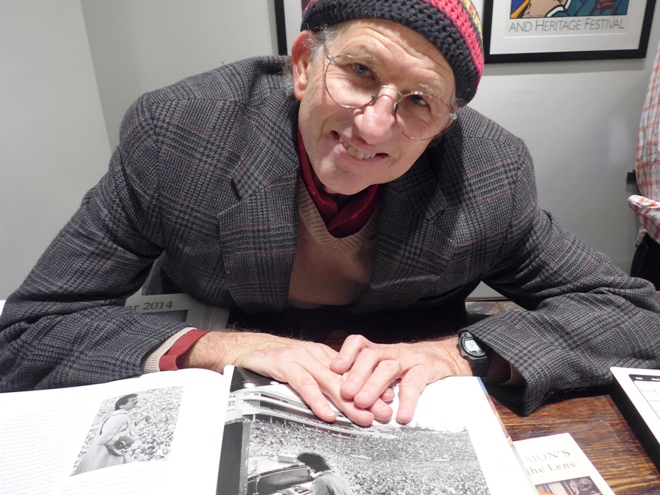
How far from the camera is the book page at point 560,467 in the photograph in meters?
0.56

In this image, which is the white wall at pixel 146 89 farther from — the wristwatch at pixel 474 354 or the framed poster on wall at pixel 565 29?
the wristwatch at pixel 474 354

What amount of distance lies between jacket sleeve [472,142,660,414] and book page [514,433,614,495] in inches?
2.8

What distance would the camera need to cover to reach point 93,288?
0.80 meters

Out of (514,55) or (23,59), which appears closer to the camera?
(23,59)

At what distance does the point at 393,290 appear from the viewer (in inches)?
34.6

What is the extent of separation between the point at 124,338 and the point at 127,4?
3.73 ft

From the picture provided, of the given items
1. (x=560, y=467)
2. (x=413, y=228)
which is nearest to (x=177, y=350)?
(x=413, y=228)

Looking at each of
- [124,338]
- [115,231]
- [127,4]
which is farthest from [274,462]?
[127,4]

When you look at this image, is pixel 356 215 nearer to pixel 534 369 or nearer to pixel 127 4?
pixel 534 369

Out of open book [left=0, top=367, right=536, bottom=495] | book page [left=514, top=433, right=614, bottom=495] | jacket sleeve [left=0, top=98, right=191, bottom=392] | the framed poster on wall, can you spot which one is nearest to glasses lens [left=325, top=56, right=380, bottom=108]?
jacket sleeve [left=0, top=98, right=191, bottom=392]

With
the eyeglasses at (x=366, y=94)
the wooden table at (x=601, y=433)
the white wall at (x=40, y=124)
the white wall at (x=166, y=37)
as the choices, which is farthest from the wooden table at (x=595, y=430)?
the white wall at (x=166, y=37)

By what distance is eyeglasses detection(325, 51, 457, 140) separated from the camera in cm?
69

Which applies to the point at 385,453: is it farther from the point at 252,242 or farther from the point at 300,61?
the point at 300,61

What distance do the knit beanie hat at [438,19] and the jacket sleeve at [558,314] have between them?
26cm
